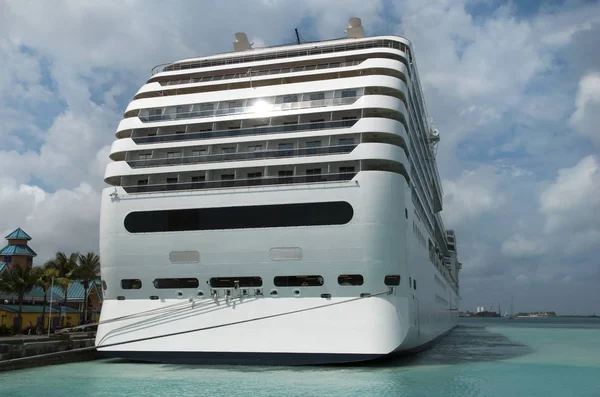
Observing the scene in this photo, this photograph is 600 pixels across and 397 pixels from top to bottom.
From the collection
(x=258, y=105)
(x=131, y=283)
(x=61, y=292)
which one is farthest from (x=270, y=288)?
(x=61, y=292)

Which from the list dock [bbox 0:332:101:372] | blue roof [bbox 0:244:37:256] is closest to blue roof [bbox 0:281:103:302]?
blue roof [bbox 0:244:37:256]

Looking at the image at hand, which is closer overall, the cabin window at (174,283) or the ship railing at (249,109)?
the cabin window at (174,283)

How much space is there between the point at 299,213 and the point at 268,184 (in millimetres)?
1704

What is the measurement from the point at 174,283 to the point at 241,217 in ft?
11.3

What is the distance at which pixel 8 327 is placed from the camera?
124 ft

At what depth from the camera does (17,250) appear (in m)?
50.2

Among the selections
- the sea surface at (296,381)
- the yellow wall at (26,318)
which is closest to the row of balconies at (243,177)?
the sea surface at (296,381)

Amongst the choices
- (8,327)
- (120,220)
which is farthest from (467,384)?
(8,327)

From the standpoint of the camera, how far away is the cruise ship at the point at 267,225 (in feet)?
61.5

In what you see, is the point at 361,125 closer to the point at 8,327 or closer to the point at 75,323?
the point at 8,327

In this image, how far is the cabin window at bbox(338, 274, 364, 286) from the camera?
18.9 m

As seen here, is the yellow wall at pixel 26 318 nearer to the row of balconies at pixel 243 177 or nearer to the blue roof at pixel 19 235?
the blue roof at pixel 19 235

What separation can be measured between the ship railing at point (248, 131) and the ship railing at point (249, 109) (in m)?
0.88

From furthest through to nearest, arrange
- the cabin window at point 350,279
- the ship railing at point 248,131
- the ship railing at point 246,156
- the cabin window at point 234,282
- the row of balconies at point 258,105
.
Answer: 1. the row of balconies at point 258,105
2. the ship railing at point 248,131
3. the ship railing at point 246,156
4. the cabin window at point 234,282
5. the cabin window at point 350,279
